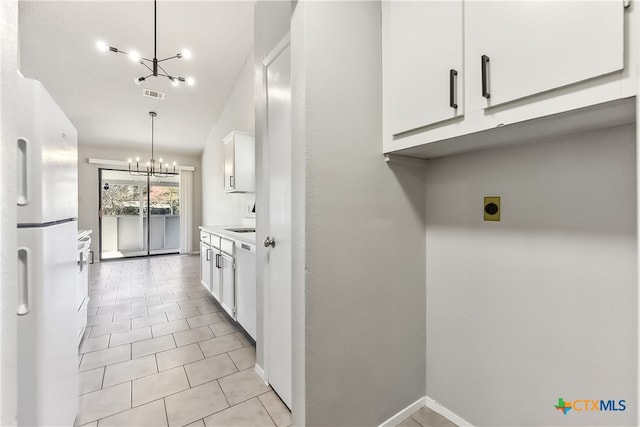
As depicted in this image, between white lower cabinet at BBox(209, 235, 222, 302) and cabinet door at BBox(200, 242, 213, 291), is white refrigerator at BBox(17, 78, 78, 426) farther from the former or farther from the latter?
cabinet door at BBox(200, 242, 213, 291)

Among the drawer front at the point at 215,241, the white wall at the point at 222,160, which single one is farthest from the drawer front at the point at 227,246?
the white wall at the point at 222,160

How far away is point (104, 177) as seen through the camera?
6.23 m

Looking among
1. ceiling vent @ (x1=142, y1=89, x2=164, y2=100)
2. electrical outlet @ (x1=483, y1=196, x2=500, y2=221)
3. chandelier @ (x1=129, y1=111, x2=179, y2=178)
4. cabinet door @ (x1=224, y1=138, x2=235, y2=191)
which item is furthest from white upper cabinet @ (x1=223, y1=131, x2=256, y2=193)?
chandelier @ (x1=129, y1=111, x2=179, y2=178)

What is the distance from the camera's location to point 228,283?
2662 mm

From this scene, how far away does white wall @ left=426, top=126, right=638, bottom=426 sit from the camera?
986mm

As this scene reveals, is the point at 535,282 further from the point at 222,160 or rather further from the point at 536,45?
the point at 222,160

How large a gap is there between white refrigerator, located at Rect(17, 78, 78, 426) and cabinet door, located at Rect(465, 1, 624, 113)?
1638 mm

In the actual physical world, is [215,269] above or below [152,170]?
below

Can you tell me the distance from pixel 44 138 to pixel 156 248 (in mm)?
6692

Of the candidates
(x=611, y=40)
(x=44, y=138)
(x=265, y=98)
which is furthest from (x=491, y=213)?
(x=44, y=138)

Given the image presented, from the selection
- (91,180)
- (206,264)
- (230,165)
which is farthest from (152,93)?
(91,180)

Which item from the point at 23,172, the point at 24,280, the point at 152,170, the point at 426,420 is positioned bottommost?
the point at 426,420

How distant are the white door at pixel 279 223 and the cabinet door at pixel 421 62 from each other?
1.84 ft

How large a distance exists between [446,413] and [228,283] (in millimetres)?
2033
